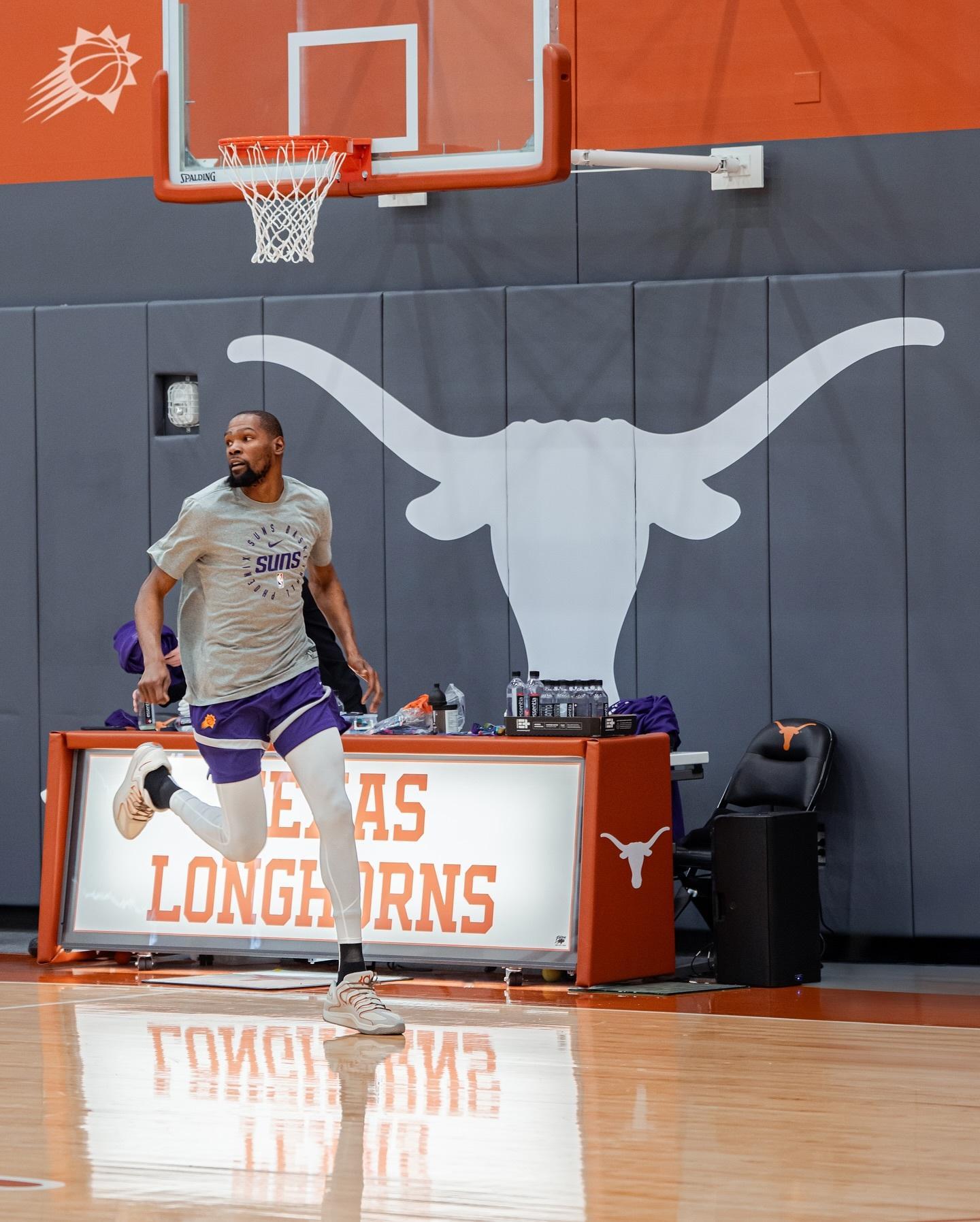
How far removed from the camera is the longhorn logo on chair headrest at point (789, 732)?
822 cm

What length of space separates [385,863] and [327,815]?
5.54ft

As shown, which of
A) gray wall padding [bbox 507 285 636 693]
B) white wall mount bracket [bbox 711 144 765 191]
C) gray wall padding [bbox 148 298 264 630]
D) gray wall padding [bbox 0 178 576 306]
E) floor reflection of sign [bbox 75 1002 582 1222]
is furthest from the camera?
gray wall padding [bbox 148 298 264 630]

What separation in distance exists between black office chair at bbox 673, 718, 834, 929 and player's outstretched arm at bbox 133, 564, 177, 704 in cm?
280

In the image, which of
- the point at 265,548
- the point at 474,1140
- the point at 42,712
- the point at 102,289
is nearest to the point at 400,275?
the point at 102,289

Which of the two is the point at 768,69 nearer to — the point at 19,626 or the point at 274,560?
the point at 274,560

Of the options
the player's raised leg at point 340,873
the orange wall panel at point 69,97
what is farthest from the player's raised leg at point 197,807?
the orange wall panel at point 69,97

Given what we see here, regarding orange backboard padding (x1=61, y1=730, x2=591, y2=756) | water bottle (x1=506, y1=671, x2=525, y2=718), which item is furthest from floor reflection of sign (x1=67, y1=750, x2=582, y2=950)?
water bottle (x1=506, y1=671, x2=525, y2=718)

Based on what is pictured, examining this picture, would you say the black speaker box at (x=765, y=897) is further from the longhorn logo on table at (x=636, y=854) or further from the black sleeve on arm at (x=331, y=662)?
the black sleeve on arm at (x=331, y=662)

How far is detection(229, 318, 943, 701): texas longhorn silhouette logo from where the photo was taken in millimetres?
8633

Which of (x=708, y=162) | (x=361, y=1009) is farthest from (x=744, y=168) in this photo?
(x=361, y=1009)

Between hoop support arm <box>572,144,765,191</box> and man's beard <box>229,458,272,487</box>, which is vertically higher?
hoop support arm <box>572,144,765,191</box>

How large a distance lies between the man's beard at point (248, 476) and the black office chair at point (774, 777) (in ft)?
9.03

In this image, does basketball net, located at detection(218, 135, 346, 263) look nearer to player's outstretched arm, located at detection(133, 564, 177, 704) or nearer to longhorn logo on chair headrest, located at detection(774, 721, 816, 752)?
player's outstretched arm, located at detection(133, 564, 177, 704)

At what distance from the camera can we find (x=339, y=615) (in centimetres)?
641
